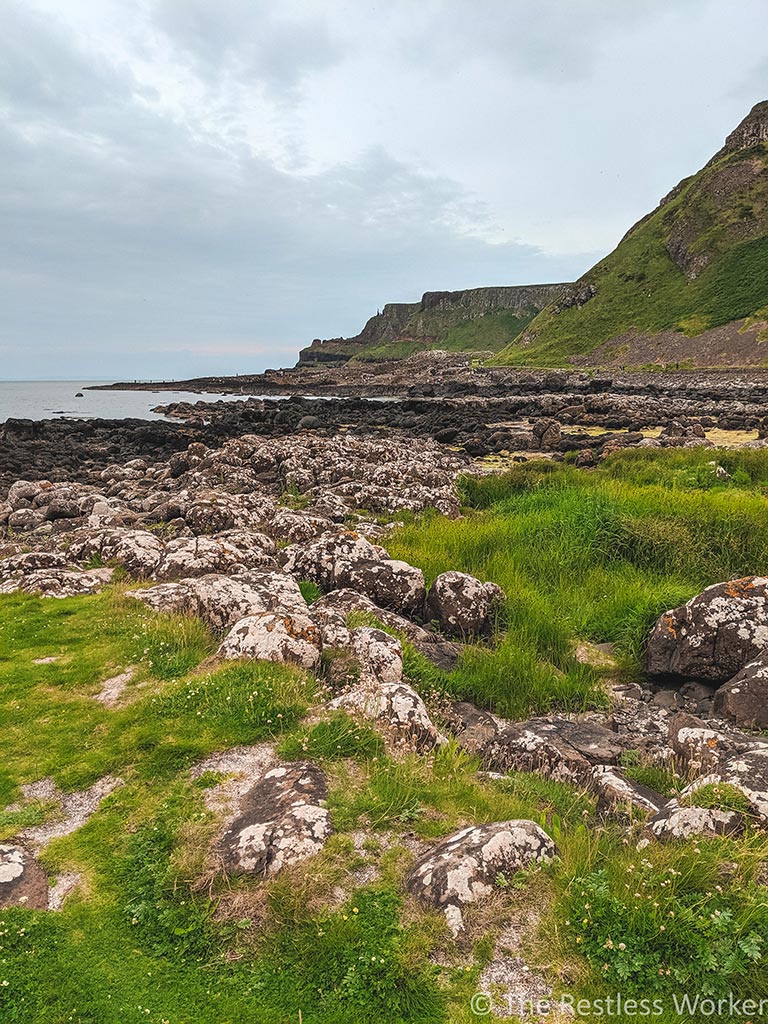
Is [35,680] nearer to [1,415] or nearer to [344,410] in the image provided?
[344,410]

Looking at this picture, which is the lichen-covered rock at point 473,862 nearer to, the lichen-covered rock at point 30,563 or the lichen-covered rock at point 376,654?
the lichen-covered rock at point 376,654

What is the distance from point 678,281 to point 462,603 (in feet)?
472

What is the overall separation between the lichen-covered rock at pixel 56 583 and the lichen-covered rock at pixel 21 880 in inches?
236

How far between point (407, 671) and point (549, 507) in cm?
791

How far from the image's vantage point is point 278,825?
428cm

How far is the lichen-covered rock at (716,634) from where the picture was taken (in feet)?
25.8

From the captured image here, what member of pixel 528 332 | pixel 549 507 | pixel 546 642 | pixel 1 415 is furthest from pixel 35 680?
pixel 528 332

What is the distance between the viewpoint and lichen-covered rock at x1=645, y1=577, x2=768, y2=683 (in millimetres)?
7871

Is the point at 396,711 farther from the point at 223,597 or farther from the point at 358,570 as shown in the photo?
the point at 358,570

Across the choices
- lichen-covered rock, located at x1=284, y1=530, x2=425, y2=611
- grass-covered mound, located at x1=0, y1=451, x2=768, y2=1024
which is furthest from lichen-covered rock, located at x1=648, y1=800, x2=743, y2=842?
lichen-covered rock, located at x1=284, y1=530, x2=425, y2=611

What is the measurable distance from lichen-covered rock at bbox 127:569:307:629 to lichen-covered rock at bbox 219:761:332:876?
3.17 meters

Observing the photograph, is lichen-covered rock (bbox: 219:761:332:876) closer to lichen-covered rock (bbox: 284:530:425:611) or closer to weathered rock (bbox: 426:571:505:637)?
weathered rock (bbox: 426:571:505:637)

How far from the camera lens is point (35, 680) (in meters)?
6.68

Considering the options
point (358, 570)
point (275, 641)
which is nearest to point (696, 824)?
point (275, 641)
